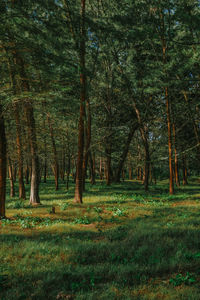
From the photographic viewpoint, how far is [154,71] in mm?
17234

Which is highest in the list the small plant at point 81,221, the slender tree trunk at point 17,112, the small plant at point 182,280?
the slender tree trunk at point 17,112

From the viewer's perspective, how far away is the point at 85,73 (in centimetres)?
1032

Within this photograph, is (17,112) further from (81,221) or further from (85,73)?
(81,221)

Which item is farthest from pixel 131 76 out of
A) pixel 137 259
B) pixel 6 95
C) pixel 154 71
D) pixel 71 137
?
pixel 137 259

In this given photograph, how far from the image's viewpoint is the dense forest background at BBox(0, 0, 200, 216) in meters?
8.39

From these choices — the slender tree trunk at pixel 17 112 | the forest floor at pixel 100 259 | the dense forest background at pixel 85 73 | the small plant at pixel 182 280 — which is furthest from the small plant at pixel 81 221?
the small plant at pixel 182 280

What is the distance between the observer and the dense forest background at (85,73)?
27.5 ft

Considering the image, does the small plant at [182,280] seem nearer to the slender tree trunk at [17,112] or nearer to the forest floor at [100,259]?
the forest floor at [100,259]

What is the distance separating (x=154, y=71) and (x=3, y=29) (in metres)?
12.4

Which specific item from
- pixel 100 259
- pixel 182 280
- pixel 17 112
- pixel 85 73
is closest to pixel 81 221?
pixel 100 259

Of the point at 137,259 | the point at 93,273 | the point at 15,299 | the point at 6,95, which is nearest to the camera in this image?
the point at 15,299

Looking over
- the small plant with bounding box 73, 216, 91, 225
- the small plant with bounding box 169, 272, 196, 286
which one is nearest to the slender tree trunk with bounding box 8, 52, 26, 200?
the small plant with bounding box 73, 216, 91, 225

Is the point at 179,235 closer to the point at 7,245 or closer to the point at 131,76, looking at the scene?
the point at 7,245

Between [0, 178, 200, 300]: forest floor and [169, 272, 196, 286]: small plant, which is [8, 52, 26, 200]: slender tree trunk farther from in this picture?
[169, 272, 196, 286]: small plant
